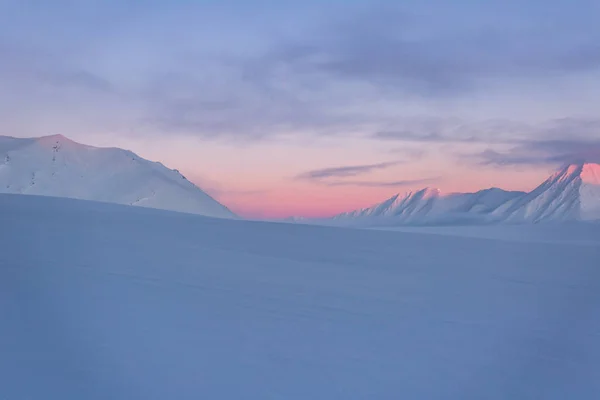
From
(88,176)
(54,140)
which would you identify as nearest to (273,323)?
(88,176)

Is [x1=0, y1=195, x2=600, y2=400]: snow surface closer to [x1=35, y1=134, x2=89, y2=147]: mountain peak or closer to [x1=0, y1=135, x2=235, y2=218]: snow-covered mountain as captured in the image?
[x1=0, y1=135, x2=235, y2=218]: snow-covered mountain

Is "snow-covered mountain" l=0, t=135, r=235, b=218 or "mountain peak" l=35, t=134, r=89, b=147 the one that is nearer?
"snow-covered mountain" l=0, t=135, r=235, b=218

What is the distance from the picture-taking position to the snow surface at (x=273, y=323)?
4.50 meters

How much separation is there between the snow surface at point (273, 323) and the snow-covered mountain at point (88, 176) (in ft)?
168

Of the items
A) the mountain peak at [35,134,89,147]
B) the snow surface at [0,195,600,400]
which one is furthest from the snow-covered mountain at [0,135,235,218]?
the snow surface at [0,195,600,400]

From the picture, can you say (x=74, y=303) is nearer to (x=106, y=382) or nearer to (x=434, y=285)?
(x=106, y=382)

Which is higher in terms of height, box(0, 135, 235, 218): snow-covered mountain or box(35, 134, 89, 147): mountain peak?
box(35, 134, 89, 147): mountain peak

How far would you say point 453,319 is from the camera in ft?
21.7

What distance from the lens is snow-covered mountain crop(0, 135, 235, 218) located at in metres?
58.0

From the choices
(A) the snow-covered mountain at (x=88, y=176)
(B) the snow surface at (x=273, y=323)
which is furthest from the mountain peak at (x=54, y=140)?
(B) the snow surface at (x=273, y=323)

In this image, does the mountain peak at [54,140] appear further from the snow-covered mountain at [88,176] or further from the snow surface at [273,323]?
the snow surface at [273,323]

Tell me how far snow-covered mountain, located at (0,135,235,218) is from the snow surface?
5127 cm

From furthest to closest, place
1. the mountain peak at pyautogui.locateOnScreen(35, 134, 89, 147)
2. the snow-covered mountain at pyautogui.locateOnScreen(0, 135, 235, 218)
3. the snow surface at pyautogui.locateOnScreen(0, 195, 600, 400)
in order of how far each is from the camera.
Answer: the mountain peak at pyautogui.locateOnScreen(35, 134, 89, 147) → the snow-covered mountain at pyautogui.locateOnScreen(0, 135, 235, 218) → the snow surface at pyautogui.locateOnScreen(0, 195, 600, 400)

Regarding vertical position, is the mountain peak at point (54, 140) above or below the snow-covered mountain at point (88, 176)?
above
